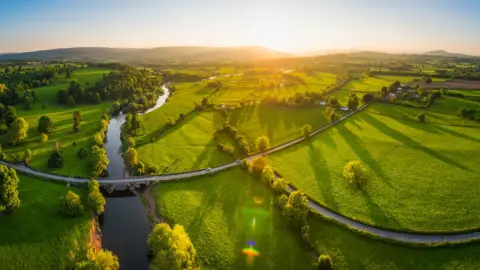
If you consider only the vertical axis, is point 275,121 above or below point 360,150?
above

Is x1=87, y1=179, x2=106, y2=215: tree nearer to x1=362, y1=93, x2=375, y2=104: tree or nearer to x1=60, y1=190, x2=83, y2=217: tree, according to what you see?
x1=60, y1=190, x2=83, y2=217: tree

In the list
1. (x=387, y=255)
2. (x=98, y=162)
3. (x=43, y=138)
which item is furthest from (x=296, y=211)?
(x=43, y=138)

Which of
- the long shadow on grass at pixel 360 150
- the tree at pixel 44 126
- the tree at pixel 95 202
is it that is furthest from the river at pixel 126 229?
the long shadow on grass at pixel 360 150

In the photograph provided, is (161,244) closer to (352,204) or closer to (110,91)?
(352,204)

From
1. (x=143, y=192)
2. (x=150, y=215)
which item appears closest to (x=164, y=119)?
(x=143, y=192)

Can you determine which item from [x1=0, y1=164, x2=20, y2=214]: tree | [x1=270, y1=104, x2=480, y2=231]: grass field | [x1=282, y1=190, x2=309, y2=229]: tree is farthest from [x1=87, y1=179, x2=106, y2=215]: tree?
[x1=270, y1=104, x2=480, y2=231]: grass field

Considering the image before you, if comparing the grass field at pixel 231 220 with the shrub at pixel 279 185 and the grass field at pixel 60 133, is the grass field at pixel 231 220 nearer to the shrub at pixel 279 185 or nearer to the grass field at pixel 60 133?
the shrub at pixel 279 185

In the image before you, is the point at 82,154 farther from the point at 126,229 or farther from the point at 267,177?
the point at 267,177
